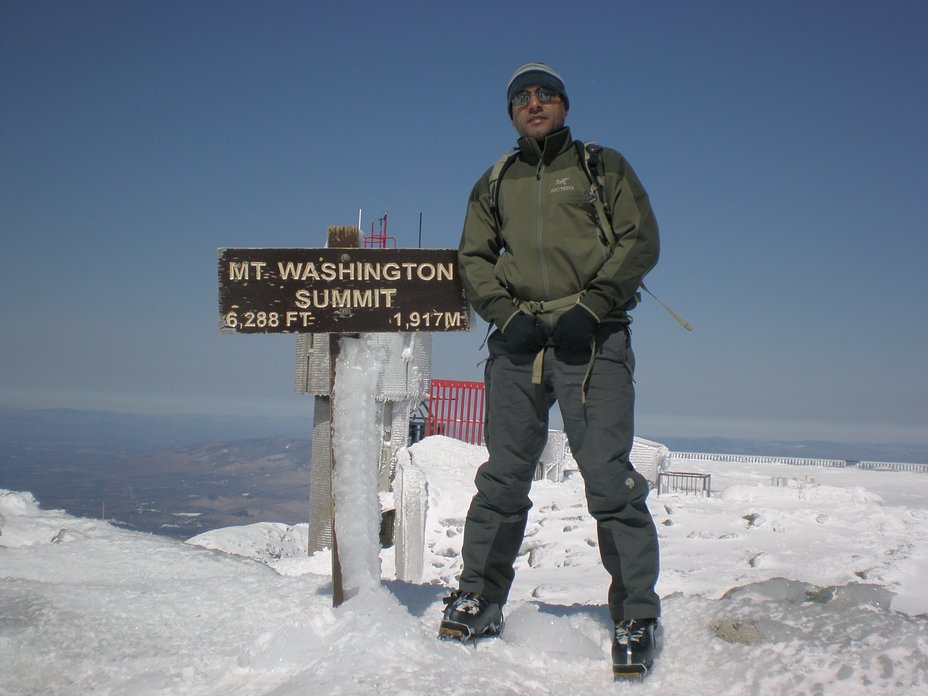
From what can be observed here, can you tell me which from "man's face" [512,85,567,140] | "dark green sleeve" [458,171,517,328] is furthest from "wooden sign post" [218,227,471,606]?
"man's face" [512,85,567,140]

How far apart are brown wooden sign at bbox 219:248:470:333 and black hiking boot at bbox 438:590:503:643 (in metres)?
1.21

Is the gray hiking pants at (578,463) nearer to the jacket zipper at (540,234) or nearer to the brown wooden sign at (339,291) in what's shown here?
the jacket zipper at (540,234)

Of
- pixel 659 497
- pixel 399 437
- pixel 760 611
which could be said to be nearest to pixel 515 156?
pixel 760 611

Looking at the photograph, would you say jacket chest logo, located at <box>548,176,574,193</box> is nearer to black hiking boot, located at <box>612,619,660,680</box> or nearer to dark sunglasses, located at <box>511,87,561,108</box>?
dark sunglasses, located at <box>511,87,561,108</box>

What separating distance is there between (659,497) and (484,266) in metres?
9.66

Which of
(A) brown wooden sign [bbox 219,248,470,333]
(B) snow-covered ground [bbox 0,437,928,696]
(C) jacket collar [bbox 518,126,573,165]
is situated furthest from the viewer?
(A) brown wooden sign [bbox 219,248,470,333]

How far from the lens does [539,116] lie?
335cm

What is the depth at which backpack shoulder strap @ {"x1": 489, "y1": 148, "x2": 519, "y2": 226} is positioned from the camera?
3393 mm

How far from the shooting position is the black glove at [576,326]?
2.93 metres

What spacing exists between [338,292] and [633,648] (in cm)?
198

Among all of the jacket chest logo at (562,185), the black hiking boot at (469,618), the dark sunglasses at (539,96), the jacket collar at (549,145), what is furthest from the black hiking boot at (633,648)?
the dark sunglasses at (539,96)

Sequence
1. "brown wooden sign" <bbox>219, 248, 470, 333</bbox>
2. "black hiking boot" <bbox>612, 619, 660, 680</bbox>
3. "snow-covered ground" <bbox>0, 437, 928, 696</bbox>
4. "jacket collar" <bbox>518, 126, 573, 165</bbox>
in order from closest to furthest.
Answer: "snow-covered ground" <bbox>0, 437, 928, 696</bbox>, "black hiking boot" <bbox>612, 619, 660, 680</bbox>, "jacket collar" <bbox>518, 126, 573, 165</bbox>, "brown wooden sign" <bbox>219, 248, 470, 333</bbox>

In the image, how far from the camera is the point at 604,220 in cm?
314

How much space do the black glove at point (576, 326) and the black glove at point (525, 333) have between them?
103 mm
